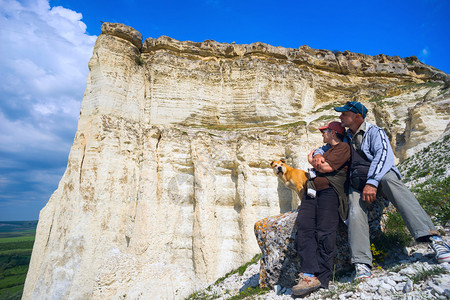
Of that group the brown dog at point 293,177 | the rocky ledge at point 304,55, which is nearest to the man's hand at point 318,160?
the brown dog at point 293,177

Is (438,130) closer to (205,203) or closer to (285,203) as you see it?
(285,203)

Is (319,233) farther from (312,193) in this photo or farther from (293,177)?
(293,177)

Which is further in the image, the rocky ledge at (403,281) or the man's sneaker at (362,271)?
the man's sneaker at (362,271)

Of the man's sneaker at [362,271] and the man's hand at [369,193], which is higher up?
the man's hand at [369,193]

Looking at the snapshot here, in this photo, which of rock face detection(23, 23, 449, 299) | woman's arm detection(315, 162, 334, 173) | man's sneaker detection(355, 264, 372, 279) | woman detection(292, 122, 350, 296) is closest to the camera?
man's sneaker detection(355, 264, 372, 279)

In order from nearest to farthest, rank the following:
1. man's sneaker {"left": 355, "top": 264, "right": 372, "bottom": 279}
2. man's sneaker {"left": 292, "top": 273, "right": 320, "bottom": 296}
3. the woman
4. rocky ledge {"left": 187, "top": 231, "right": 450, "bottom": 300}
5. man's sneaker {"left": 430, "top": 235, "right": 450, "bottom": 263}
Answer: rocky ledge {"left": 187, "top": 231, "right": 450, "bottom": 300} < man's sneaker {"left": 430, "top": 235, "right": 450, "bottom": 263} < man's sneaker {"left": 355, "top": 264, "right": 372, "bottom": 279} < man's sneaker {"left": 292, "top": 273, "right": 320, "bottom": 296} < the woman

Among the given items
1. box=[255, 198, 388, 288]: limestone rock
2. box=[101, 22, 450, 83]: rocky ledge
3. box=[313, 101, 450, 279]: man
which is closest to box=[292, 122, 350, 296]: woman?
box=[313, 101, 450, 279]: man

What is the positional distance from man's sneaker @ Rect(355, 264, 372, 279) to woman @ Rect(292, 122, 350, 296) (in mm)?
368

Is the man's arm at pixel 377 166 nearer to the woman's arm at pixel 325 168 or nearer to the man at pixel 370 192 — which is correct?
the man at pixel 370 192

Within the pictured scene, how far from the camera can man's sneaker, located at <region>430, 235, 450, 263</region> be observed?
3.11m

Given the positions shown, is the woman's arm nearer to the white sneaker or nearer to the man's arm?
the white sneaker

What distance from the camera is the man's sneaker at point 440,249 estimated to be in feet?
10.2

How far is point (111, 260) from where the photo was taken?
471 inches

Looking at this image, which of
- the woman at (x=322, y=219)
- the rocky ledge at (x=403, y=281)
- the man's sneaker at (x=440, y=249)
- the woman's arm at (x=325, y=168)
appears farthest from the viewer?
the woman's arm at (x=325, y=168)
